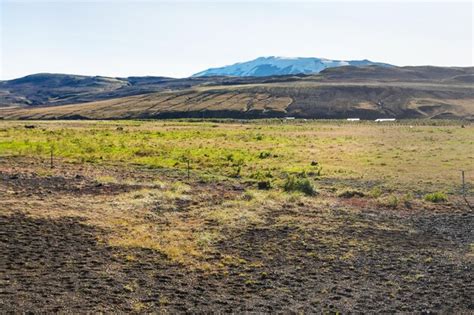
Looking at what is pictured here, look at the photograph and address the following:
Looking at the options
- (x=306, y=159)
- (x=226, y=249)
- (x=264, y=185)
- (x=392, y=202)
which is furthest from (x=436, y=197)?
(x=306, y=159)

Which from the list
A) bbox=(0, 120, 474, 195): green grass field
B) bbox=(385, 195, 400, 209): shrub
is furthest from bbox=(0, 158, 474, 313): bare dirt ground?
bbox=(0, 120, 474, 195): green grass field

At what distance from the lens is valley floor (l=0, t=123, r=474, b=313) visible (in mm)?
13266

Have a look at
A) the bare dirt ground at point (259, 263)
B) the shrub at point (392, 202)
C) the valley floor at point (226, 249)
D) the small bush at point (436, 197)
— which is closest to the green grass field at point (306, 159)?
the small bush at point (436, 197)

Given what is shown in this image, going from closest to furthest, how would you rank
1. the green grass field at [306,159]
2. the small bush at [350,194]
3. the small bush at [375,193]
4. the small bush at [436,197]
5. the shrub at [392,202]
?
the shrub at [392,202]
the small bush at [436,197]
the small bush at [375,193]
the small bush at [350,194]
the green grass field at [306,159]

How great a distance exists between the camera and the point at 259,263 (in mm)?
16469

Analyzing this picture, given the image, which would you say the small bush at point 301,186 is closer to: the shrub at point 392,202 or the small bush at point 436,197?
the shrub at point 392,202

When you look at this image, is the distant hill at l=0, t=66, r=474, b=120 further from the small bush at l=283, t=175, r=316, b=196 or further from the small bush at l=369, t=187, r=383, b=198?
the small bush at l=283, t=175, r=316, b=196

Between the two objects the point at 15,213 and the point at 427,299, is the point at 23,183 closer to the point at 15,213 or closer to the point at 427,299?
the point at 15,213

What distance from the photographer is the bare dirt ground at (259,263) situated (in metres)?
13.1

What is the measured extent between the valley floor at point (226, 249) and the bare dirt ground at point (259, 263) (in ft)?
0.18

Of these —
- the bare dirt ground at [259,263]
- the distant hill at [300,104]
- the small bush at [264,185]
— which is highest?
the distant hill at [300,104]

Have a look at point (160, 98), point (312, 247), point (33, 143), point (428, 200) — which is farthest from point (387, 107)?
point (312, 247)

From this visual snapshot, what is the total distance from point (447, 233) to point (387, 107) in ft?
403

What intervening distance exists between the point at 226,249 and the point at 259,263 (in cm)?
186
